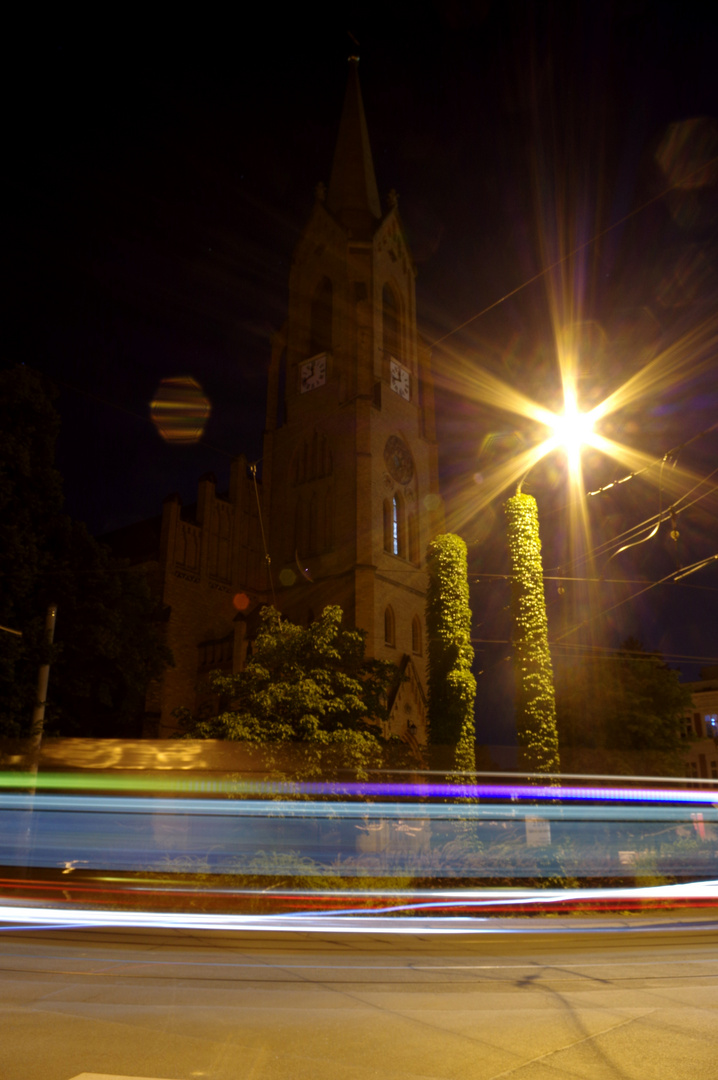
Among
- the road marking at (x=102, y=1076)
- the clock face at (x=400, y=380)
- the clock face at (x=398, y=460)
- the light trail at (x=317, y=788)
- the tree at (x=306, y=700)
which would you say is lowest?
the road marking at (x=102, y=1076)

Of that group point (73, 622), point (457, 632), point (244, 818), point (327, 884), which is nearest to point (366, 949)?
point (327, 884)

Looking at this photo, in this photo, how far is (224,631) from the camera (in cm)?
3547

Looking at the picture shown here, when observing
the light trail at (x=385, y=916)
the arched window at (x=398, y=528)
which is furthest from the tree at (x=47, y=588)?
the arched window at (x=398, y=528)

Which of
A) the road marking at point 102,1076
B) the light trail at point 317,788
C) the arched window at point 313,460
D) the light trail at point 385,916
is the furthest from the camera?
the arched window at point 313,460

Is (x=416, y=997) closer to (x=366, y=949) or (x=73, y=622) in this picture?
(x=366, y=949)

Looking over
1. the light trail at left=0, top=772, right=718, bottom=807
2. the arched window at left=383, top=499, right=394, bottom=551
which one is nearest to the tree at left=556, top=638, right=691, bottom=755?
the light trail at left=0, top=772, right=718, bottom=807

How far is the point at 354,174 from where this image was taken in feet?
145

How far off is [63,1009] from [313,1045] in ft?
6.12

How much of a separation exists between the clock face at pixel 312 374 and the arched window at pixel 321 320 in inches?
31.2

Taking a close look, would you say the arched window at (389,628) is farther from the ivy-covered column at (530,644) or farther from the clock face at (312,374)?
the ivy-covered column at (530,644)

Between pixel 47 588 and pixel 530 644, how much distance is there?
12.5 meters

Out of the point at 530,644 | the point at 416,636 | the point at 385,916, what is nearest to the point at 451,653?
the point at 530,644

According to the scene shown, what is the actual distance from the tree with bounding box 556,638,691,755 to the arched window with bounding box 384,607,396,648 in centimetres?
768

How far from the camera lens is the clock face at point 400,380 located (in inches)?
1538
